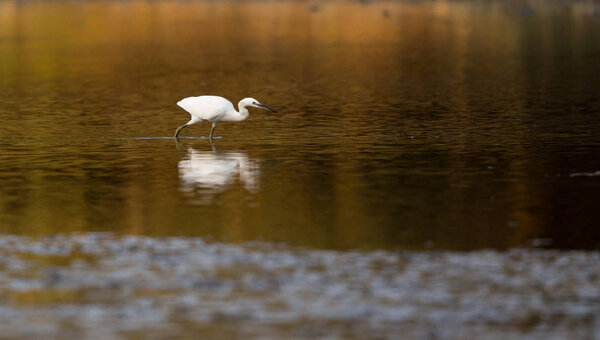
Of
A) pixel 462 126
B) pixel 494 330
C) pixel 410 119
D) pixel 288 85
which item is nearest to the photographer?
pixel 494 330

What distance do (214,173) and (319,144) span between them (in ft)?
13.7

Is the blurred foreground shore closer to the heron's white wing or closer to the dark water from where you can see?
the dark water

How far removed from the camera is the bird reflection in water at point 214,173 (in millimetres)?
17094

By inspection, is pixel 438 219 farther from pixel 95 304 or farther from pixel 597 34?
pixel 597 34

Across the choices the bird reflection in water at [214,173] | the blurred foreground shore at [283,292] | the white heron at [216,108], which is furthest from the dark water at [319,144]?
the blurred foreground shore at [283,292]

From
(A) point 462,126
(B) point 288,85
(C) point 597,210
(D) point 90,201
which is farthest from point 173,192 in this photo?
(B) point 288,85

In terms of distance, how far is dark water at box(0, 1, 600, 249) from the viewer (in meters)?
14.6

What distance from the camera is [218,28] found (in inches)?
2904

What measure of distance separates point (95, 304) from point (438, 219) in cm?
518

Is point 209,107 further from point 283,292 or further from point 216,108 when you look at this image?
point 283,292

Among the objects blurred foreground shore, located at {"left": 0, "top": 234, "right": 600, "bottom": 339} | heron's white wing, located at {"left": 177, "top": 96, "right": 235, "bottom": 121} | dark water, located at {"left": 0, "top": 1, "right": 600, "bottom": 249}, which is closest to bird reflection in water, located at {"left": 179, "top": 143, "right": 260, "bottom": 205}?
dark water, located at {"left": 0, "top": 1, "right": 600, "bottom": 249}

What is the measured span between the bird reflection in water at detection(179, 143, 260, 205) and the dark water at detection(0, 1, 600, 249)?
45mm

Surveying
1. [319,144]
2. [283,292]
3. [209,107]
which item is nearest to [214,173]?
[319,144]

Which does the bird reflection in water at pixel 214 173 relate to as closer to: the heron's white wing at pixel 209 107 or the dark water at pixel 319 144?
the dark water at pixel 319 144
